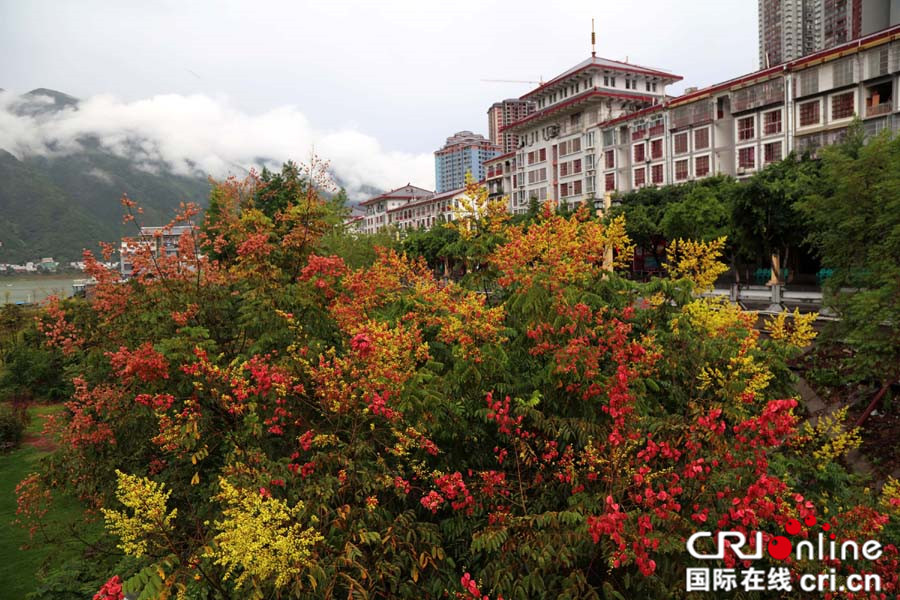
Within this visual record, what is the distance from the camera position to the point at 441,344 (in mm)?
7668

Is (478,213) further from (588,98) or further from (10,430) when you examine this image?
(588,98)

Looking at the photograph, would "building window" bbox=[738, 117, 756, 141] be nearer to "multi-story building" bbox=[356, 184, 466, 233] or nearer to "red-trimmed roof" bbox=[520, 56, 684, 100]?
"red-trimmed roof" bbox=[520, 56, 684, 100]

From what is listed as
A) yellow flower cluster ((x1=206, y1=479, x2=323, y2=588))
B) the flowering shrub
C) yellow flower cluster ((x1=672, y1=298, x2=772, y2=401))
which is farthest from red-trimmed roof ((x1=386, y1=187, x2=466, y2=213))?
yellow flower cluster ((x1=206, y1=479, x2=323, y2=588))

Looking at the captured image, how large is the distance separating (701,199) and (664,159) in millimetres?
19310

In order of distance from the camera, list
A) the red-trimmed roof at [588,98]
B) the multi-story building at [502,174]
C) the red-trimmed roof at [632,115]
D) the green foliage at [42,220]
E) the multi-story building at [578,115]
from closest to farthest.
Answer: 1. the red-trimmed roof at [632,115]
2. the red-trimmed roof at [588,98]
3. the multi-story building at [578,115]
4. the multi-story building at [502,174]
5. the green foliage at [42,220]

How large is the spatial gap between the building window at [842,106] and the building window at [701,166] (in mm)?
9574

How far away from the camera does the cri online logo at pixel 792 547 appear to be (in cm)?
494

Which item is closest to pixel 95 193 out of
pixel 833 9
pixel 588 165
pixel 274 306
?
pixel 588 165

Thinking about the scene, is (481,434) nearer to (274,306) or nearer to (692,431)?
(692,431)

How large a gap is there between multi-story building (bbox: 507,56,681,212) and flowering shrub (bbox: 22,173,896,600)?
47055 mm

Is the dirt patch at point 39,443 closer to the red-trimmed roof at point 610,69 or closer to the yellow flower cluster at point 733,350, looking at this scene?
the yellow flower cluster at point 733,350

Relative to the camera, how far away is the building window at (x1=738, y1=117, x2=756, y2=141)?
41812 mm

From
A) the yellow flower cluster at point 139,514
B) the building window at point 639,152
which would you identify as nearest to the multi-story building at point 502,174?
the building window at point 639,152

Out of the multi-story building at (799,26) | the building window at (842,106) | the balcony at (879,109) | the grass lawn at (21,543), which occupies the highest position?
the multi-story building at (799,26)
